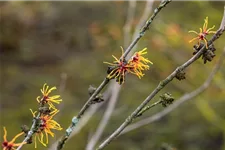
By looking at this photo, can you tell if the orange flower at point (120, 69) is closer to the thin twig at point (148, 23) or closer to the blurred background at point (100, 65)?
the thin twig at point (148, 23)

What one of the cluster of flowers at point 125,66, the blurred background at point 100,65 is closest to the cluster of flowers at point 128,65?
the cluster of flowers at point 125,66

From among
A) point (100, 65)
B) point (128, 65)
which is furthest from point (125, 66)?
point (100, 65)

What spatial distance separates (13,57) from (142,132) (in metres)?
→ 1.66

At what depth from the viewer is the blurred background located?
2.49m

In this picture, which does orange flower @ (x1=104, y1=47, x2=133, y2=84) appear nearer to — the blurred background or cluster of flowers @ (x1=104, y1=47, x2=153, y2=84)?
cluster of flowers @ (x1=104, y1=47, x2=153, y2=84)

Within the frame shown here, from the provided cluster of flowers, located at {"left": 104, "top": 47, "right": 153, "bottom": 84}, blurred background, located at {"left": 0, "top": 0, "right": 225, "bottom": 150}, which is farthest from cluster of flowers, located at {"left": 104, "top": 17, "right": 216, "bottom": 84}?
blurred background, located at {"left": 0, "top": 0, "right": 225, "bottom": 150}

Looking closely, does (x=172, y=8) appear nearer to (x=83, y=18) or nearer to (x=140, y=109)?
(x=83, y=18)

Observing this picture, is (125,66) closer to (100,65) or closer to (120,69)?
(120,69)

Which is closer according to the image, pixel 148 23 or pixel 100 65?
pixel 148 23

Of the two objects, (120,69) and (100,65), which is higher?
(100,65)

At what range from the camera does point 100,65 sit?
379cm

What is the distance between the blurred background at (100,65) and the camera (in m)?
2.49

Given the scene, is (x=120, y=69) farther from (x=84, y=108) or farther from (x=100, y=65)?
(x=100, y=65)

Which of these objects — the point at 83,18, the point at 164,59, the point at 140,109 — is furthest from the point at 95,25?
the point at 140,109
